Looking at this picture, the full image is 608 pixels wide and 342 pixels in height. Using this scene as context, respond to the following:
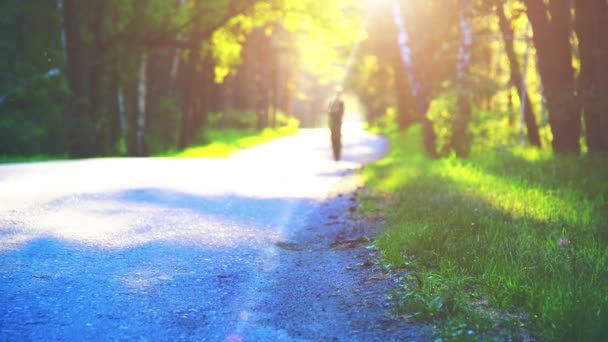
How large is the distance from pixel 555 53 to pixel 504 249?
7.51m

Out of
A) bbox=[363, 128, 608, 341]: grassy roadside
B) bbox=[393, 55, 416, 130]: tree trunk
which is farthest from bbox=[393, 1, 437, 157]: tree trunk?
bbox=[393, 55, 416, 130]: tree trunk

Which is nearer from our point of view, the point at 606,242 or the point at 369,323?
the point at 369,323

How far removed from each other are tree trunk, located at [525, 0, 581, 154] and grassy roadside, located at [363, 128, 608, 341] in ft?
5.34

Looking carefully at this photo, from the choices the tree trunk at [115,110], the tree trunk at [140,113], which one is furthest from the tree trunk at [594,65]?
the tree trunk at [115,110]

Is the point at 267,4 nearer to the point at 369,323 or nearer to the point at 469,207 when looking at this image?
the point at 469,207

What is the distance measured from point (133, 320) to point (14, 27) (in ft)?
58.9

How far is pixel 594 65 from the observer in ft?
34.1

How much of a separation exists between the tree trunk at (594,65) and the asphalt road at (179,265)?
16.0 ft

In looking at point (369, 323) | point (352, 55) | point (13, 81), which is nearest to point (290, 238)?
point (369, 323)

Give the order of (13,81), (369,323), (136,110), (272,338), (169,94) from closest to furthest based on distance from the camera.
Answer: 1. (272,338)
2. (369,323)
3. (13,81)
4. (136,110)
5. (169,94)

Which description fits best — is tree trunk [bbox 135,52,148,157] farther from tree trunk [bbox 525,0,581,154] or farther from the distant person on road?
tree trunk [bbox 525,0,581,154]

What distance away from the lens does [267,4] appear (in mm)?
21641

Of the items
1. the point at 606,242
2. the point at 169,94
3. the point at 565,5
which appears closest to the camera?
the point at 606,242

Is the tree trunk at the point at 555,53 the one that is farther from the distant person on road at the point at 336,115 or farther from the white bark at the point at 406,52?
the white bark at the point at 406,52
